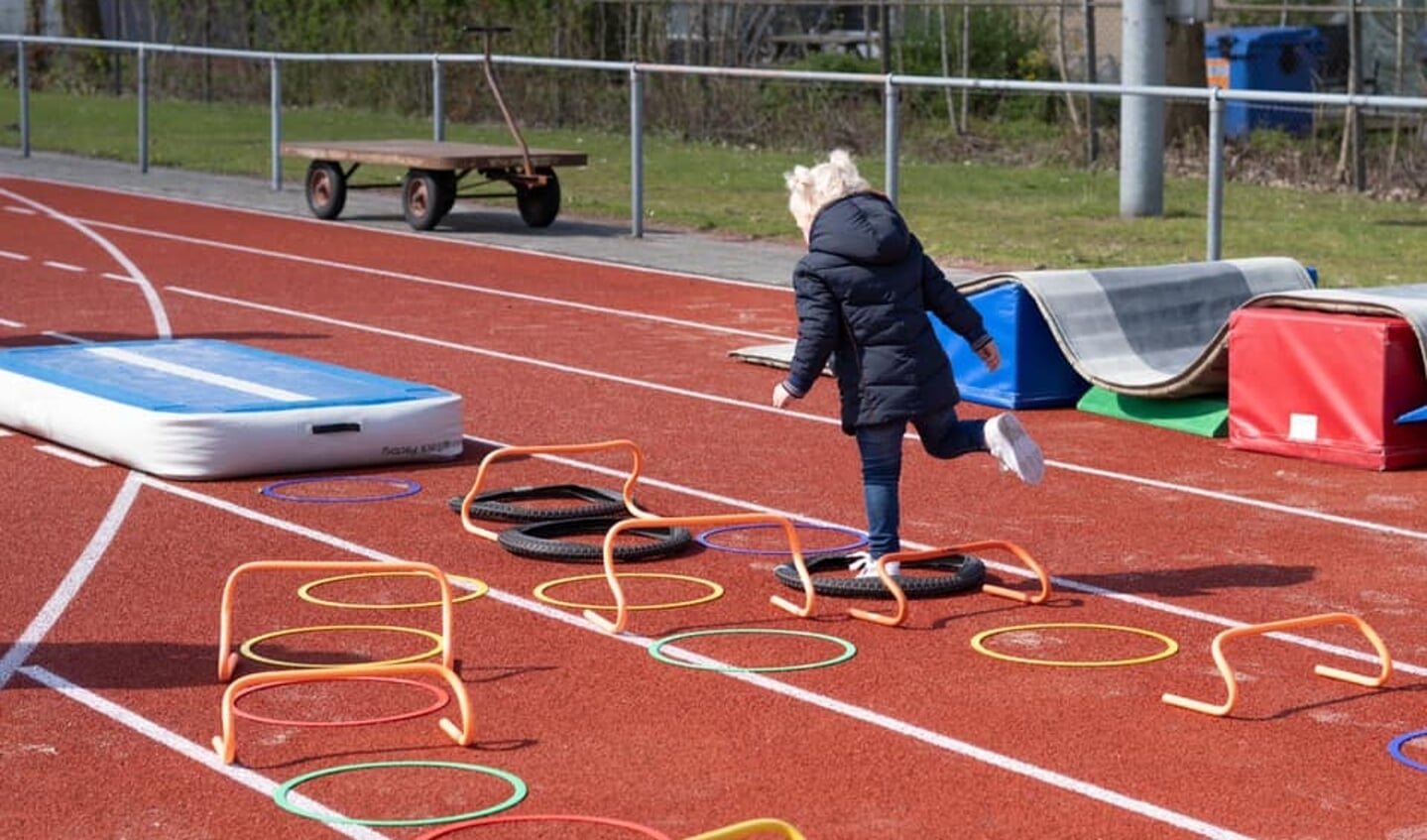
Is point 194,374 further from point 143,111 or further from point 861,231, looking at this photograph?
point 143,111

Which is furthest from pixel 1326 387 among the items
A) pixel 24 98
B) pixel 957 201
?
pixel 24 98

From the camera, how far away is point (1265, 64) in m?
31.4

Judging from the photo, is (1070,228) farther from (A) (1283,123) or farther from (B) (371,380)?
(B) (371,380)

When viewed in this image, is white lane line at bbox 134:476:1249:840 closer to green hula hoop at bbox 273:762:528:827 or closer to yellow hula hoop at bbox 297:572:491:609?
yellow hula hoop at bbox 297:572:491:609

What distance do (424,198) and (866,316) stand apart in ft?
47.8

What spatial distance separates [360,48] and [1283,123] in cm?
1673

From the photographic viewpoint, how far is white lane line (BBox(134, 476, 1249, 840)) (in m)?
6.23

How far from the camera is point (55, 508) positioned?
34.2ft

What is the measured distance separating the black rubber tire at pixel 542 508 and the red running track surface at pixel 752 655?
0.16 m

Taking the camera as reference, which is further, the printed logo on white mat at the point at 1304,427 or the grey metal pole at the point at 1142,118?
the grey metal pole at the point at 1142,118

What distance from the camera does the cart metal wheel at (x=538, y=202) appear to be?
22.8 metres

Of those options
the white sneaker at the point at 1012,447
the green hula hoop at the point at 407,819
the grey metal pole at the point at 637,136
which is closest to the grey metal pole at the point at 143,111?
the grey metal pole at the point at 637,136

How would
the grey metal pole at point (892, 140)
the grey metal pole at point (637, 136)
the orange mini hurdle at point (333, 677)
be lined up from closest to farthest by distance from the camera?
1. the orange mini hurdle at point (333, 677)
2. the grey metal pole at point (892, 140)
3. the grey metal pole at point (637, 136)

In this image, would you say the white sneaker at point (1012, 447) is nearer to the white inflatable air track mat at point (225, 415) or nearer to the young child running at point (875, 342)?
the young child running at point (875, 342)
